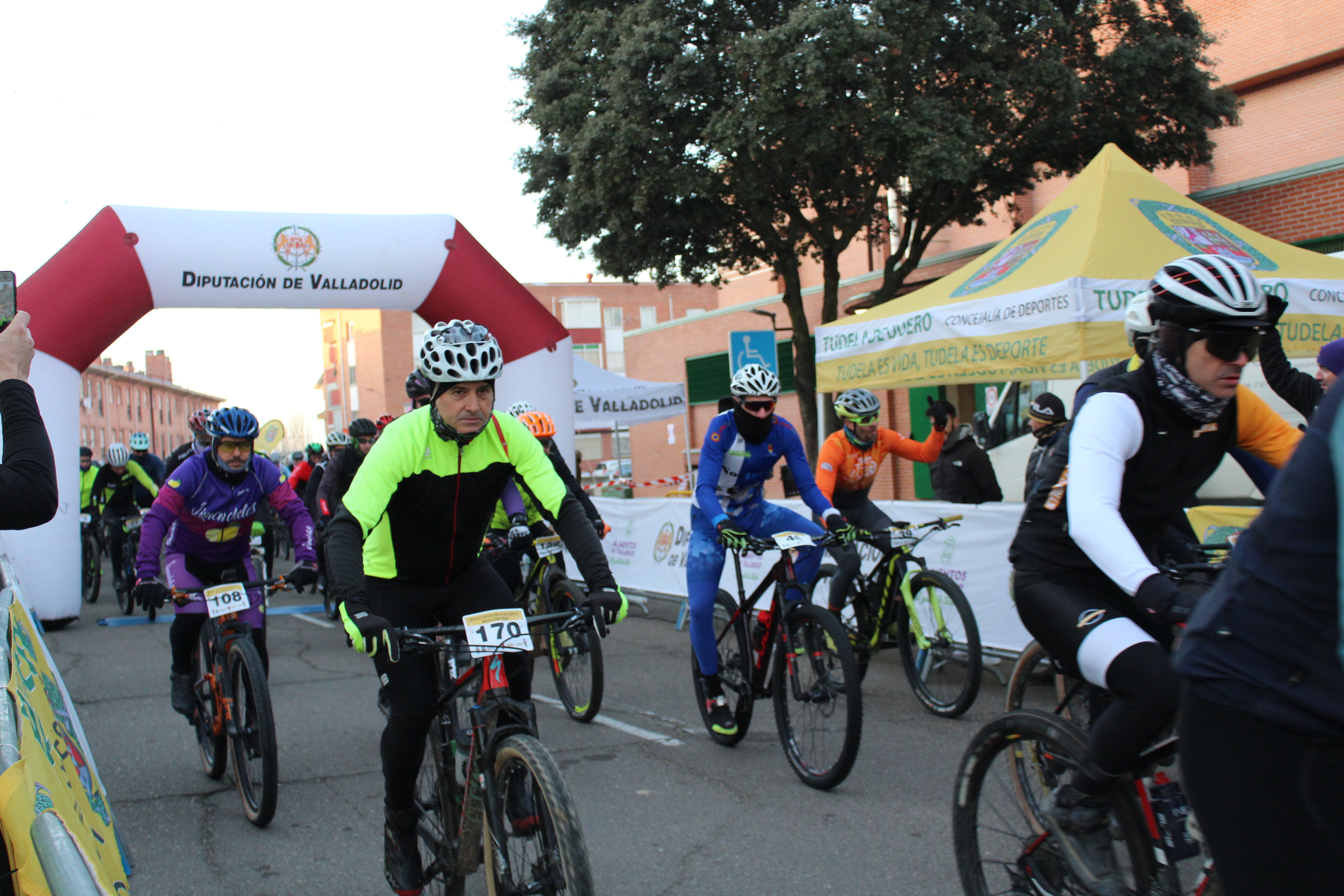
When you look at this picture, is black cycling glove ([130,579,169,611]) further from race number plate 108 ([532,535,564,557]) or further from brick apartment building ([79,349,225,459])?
brick apartment building ([79,349,225,459])

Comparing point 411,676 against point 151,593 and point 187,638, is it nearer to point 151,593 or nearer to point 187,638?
point 151,593

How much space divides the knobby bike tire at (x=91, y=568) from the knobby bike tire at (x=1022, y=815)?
1448 centimetres

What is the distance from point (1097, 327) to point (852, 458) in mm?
2028

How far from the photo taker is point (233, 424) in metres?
5.62

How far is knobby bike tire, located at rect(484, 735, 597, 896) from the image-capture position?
2691mm

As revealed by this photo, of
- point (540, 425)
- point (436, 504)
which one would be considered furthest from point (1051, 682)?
point (540, 425)

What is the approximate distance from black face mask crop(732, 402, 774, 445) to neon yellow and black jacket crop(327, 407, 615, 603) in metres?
2.20

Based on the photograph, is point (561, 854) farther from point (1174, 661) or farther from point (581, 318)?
point (581, 318)

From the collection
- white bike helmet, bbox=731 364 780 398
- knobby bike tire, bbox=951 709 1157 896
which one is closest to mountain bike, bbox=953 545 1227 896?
knobby bike tire, bbox=951 709 1157 896

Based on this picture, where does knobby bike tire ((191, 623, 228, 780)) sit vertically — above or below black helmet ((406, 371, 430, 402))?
below

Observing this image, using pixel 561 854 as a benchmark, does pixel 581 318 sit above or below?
above

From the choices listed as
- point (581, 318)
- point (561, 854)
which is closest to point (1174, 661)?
point (561, 854)

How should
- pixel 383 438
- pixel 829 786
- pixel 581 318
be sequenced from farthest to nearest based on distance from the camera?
pixel 581 318 → pixel 829 786 → pixel 383 438

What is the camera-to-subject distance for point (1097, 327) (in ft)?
24.7
